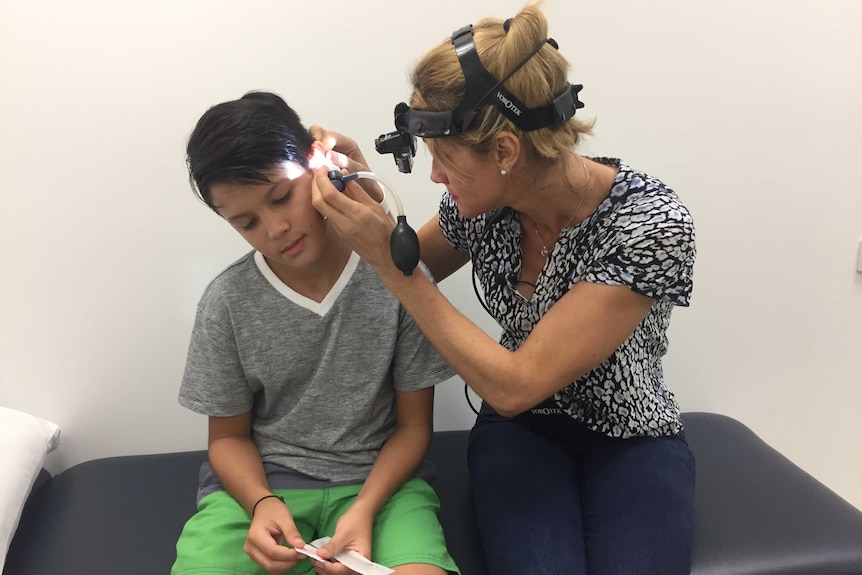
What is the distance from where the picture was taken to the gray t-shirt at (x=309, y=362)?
1.11 m

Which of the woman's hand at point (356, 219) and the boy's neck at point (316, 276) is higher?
the woman's hand at point (356, 219)

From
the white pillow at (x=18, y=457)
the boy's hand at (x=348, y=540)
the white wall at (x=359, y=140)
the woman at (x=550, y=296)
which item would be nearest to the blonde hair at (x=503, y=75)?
the woman at (x=550, y=296)

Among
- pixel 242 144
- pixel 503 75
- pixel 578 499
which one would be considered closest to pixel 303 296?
pixel 242 144

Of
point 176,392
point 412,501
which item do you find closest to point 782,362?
point 412,501

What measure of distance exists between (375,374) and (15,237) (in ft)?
2.99

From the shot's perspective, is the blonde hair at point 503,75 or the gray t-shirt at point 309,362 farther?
the gray t-shirt at point 309,362

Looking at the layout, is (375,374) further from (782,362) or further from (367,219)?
(782,362)

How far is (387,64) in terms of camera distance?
140 cm

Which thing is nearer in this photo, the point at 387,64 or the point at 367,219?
the point at 367,219

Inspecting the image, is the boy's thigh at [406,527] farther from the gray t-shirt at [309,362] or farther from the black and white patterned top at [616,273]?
the black and white patterned top at [616,273]

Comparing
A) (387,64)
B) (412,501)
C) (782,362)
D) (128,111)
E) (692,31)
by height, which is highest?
(692,31)

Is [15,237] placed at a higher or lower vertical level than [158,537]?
higher

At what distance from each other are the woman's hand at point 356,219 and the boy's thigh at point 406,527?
43cm

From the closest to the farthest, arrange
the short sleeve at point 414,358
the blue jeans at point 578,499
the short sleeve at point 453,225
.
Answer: the blue jeans at point 578,499
the short sleeve at point 414,358
the short sleeve at point 453,225
